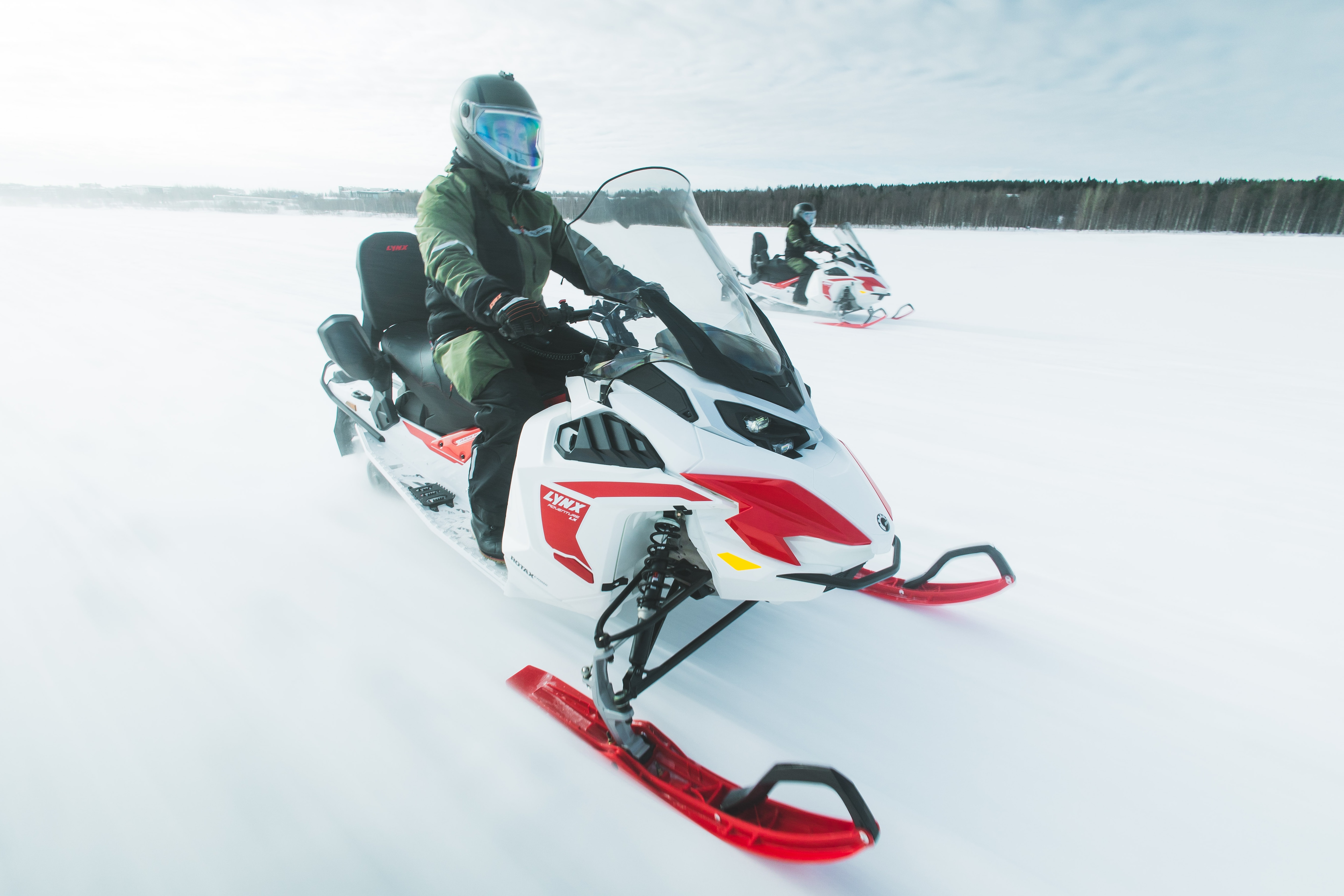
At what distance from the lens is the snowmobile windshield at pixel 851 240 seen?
8125 millimetres

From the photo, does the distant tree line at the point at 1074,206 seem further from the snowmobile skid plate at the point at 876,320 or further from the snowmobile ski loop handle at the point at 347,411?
the snowmobile ski loop handle at the point at 347,411

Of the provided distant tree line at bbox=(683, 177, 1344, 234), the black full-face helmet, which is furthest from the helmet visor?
distant tree line at bbox=(683, 177, 1344, 234)

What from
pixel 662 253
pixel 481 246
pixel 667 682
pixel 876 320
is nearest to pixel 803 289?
pixel 876 320

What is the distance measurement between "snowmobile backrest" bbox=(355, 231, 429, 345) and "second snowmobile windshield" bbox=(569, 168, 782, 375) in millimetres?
1345

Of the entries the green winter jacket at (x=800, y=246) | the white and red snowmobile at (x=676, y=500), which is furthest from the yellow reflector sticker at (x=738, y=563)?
the green winter jacket at (x=800, y=246)

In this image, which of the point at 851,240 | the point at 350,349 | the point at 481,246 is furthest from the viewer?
the point at 851,240

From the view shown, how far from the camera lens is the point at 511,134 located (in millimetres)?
2270

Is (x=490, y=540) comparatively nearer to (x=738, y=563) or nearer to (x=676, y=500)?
(x=676, y=500)

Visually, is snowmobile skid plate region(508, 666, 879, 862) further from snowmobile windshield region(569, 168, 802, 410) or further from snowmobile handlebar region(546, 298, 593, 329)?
snowmobile handlebar region(546, 298, 593, 329)

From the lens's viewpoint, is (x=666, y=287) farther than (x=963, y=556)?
No

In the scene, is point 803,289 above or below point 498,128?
below

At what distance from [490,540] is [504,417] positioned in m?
0.46

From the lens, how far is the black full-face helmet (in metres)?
2.24

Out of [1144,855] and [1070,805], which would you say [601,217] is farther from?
[1144,855]
